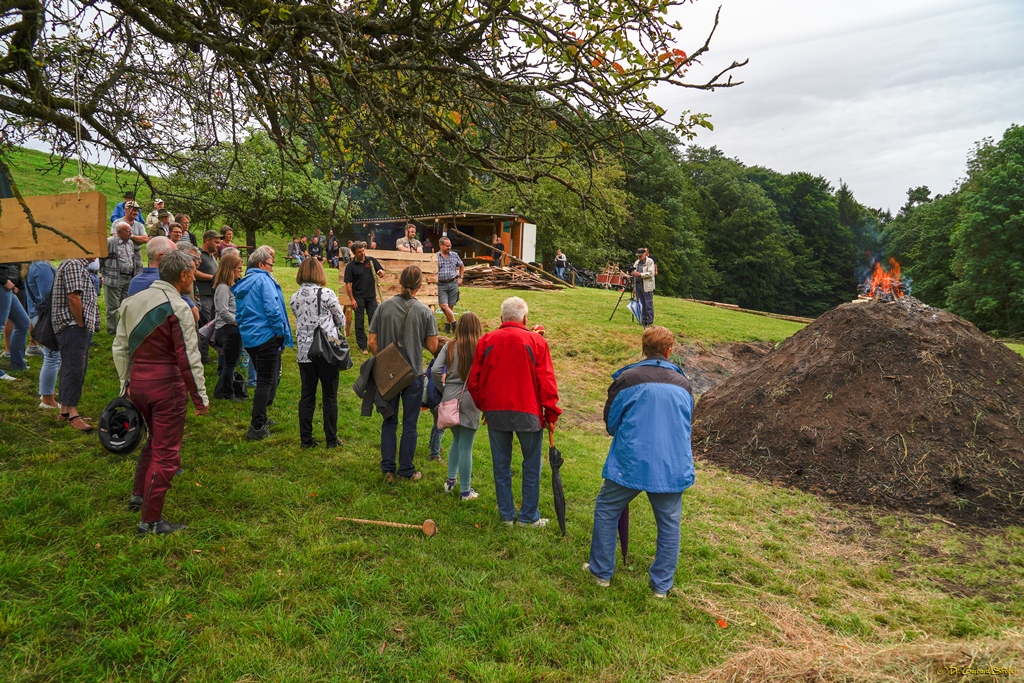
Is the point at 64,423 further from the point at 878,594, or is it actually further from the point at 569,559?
the point at 878,594

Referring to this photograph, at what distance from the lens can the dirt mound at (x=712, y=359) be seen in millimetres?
14407

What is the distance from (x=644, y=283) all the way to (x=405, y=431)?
1150 centimetres

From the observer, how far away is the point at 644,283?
16.1 metres

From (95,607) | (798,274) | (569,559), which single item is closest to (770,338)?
(569,559)

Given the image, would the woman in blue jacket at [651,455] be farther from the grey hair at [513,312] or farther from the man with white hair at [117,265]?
the man with white hair at [117,265]

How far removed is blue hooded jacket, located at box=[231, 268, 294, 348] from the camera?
636cm

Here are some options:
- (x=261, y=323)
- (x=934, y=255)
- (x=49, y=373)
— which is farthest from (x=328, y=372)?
(x=934, y=255)

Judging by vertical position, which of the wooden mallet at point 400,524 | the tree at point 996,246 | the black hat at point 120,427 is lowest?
the wooden mallet at point 400,524

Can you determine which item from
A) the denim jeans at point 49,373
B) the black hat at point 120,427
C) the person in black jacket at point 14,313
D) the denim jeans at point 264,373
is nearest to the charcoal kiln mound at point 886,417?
the denim jeans at point 264,373

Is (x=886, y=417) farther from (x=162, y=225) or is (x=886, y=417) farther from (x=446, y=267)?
(x=162, y=225)

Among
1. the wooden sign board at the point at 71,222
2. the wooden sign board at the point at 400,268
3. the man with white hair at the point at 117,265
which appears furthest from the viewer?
the wooden sign board at the point at 400,268

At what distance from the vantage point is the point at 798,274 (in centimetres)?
6706

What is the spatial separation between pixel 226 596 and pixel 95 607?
2.39ft

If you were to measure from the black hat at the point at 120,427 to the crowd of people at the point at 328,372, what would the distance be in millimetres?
70
